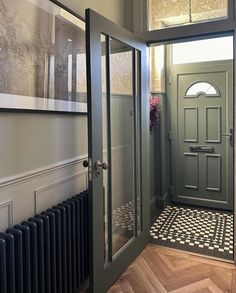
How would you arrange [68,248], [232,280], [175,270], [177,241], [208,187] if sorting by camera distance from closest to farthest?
[68,248], [232,280], [175,270], [177,241], [208,187]

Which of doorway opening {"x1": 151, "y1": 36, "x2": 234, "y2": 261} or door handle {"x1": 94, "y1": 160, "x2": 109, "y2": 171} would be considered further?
doorway opening {"x1": 151, "y1": 36, "x2": 234, "y2": 261}

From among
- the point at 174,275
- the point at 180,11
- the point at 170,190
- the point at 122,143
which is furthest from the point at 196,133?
the point at 174,275

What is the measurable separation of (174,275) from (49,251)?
1.22 m

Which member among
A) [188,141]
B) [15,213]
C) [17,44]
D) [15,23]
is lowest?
[15,213]

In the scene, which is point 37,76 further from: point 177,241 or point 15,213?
point 177,241

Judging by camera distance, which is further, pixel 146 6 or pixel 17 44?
pixel 146 6

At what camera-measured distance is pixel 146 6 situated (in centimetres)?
280

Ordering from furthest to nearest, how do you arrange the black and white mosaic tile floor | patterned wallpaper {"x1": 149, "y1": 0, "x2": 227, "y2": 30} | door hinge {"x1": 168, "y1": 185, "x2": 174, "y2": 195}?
door hinge {"x1": 168, "y1": 185, "x2": 174, "y2": 195} < the black and white mosaic tile floor < patterned wallpaper {"x1": 149, "y1": 0, "x2": 227, "y2": 30}

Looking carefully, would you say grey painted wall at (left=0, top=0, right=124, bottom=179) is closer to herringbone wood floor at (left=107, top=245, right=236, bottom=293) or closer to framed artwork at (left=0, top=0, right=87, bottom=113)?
framed artwork at (left=0, top=0, right=87, bottom=113)

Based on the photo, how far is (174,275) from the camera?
2.39 m

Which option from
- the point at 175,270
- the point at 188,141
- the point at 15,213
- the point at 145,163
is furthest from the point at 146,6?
the point at 175,270

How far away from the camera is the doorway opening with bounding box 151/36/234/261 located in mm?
3748

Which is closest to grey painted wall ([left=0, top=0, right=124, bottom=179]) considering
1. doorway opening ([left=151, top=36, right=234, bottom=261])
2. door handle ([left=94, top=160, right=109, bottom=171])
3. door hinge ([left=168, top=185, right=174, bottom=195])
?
door handle ([left=94, top=160, right=109, bottom=171])

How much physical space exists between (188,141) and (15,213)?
294cm
